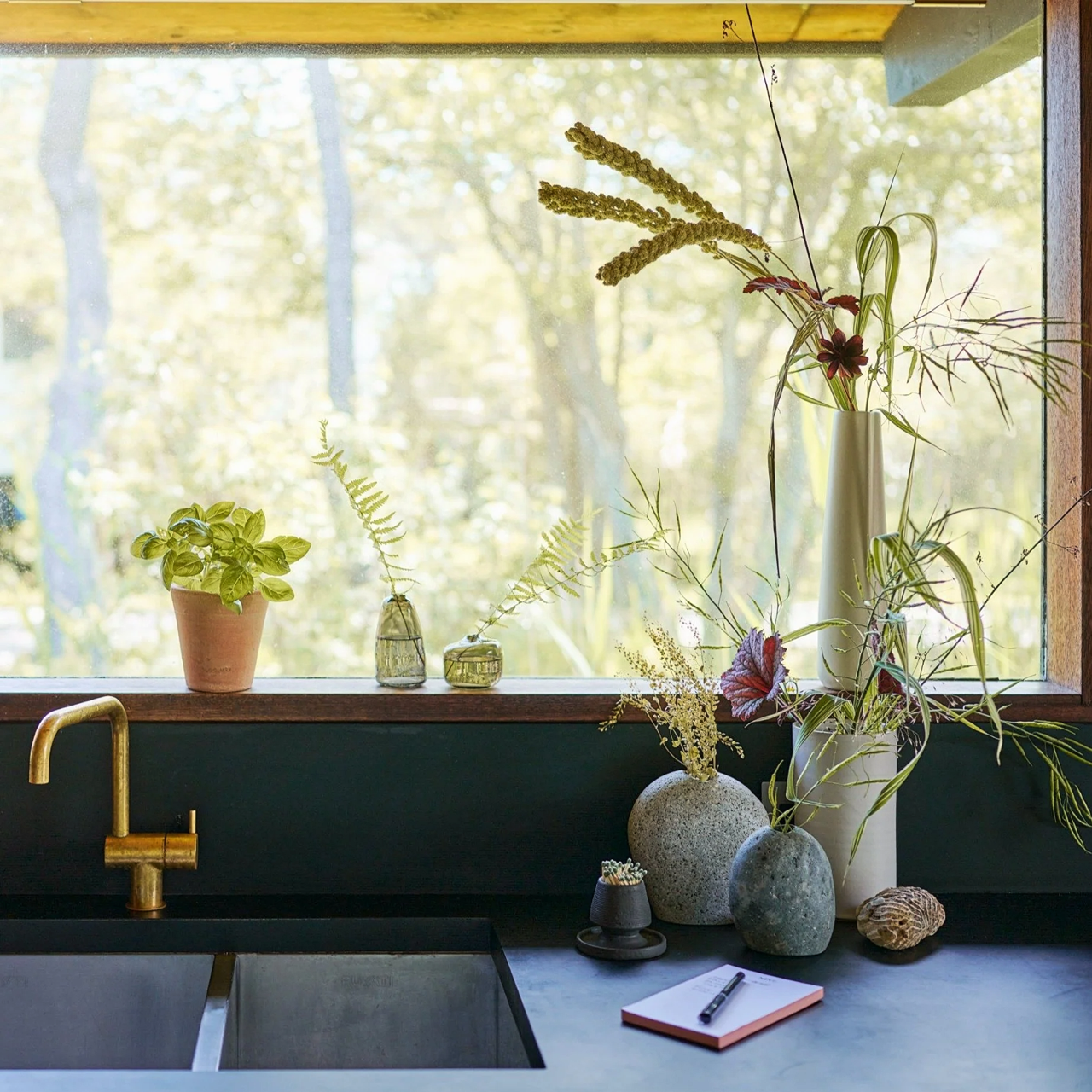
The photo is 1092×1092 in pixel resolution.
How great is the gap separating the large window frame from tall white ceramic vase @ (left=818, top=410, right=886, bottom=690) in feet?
0.69

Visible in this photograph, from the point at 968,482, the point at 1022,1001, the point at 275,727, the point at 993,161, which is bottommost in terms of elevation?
the point at 1022,1001

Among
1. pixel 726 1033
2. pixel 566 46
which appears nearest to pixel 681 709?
pixel 726 1033

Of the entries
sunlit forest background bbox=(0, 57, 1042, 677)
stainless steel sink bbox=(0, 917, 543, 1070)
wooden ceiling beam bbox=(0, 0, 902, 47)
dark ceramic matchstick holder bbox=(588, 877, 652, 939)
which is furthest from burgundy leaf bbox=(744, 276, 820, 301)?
stainless steel sink bbox=(0, 917, 543, 1070)

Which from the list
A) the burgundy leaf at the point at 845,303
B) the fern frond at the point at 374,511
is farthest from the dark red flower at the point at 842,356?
the fern frond at the point at 374,511

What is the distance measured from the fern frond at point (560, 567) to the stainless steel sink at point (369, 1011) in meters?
0.51

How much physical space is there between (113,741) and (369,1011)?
0.49m

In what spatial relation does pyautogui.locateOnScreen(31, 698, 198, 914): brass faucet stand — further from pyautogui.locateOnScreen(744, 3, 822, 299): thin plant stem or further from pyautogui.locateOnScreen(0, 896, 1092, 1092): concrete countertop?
pyautogui.locateOnScreen(744, 3, 822, 299): thin plant stem

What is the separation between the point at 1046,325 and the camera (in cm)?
190

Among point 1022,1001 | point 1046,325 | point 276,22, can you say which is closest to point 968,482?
point 1046,325

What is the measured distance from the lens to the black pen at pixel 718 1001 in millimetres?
1311

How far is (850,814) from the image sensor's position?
163 cm

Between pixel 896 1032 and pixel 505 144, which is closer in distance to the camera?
pixel 896 1032

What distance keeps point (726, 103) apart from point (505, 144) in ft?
1.14

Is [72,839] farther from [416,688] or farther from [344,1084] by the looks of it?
[344,1084]
